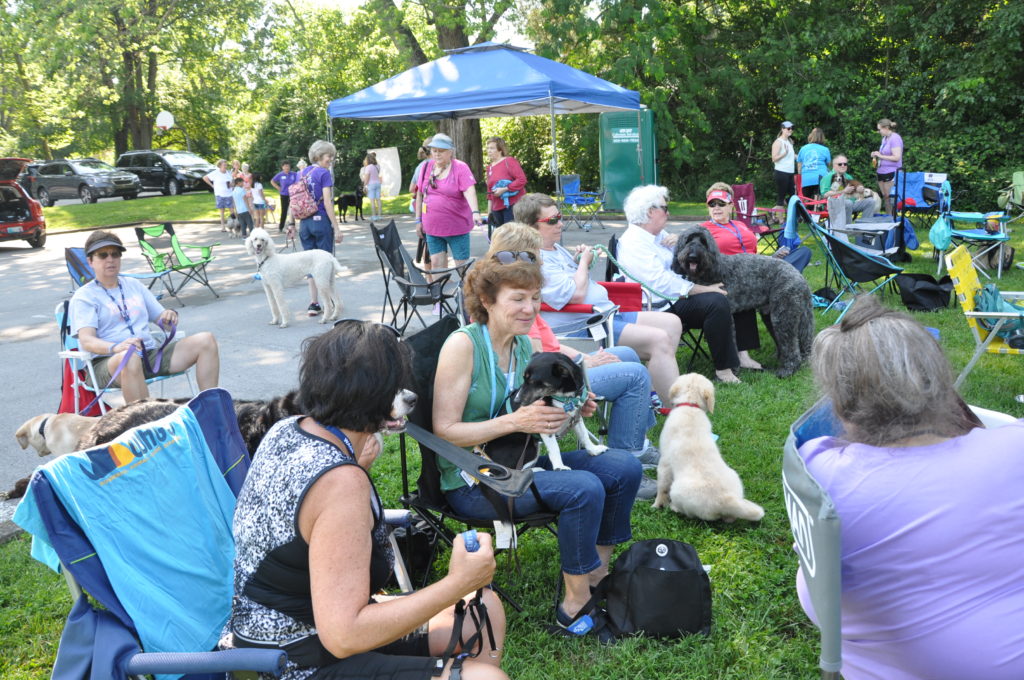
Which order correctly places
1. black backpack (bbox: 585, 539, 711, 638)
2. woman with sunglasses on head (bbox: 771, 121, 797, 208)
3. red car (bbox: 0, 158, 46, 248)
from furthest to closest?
red car (bbox: 0, 158, 46, 248)
woman with sunglasses on head (bbox: 771, 121, 797, 208)
black backpack (bbox: 585, 539, 711, 638)

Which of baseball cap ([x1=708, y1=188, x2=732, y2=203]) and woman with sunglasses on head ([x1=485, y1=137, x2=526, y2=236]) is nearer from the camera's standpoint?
baseball cap ([x1=708, y1=188, x2=732, y2=203])

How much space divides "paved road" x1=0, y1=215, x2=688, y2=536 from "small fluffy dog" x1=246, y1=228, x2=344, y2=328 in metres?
0.20

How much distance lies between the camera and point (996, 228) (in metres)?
8.77

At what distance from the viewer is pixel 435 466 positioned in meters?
2.81

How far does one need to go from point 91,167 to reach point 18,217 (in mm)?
10850

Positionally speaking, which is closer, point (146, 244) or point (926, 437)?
point (926, 437)

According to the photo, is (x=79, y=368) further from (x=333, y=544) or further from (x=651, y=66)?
(x=651, y=66)

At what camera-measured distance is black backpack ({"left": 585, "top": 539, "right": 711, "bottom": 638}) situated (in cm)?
281

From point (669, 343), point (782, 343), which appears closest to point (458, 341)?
point (669, 343)

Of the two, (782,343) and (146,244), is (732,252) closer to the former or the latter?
(782,343)

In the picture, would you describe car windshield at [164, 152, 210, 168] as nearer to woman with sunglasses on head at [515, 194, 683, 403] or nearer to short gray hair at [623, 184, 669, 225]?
short gray hair at [623, 184, 669, 225]

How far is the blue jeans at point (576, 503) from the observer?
107 inches

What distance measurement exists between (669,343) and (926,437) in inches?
126

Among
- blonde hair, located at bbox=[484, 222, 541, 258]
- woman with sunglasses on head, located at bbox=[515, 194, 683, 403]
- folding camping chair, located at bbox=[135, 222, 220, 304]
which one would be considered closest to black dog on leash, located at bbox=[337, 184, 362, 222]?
folding camping chair, located at bbox=[135, 222, 220, 304]
